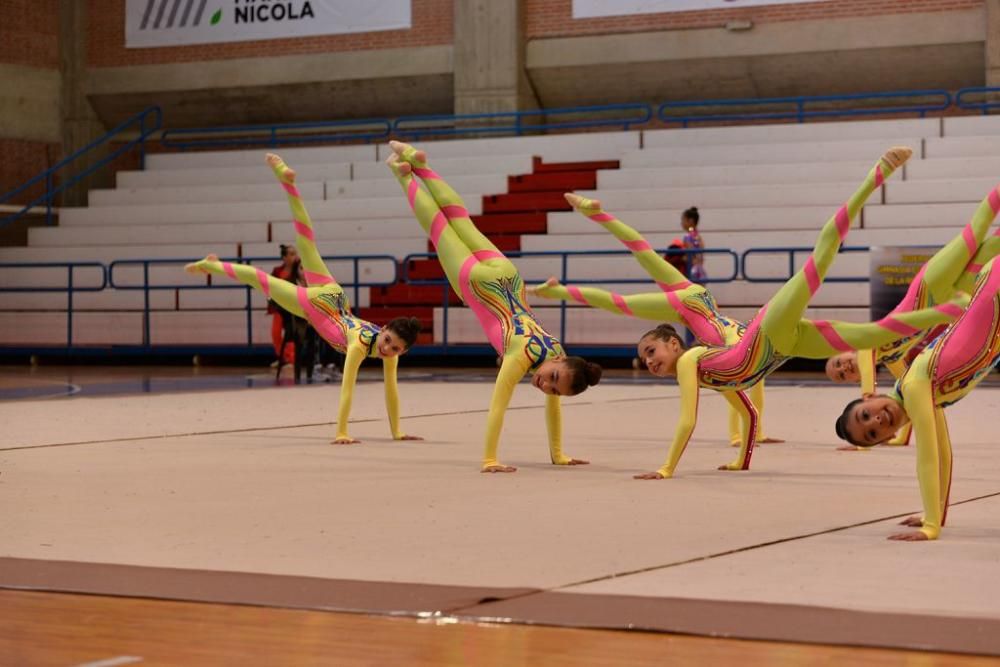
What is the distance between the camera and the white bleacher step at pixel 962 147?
1680 centimetres

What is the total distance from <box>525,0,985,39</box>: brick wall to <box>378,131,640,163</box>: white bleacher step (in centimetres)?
222

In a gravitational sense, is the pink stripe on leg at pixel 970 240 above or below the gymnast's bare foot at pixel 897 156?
below

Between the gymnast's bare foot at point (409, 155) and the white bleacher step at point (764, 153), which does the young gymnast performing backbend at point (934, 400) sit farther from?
the white bleacher step at point (764, 153)

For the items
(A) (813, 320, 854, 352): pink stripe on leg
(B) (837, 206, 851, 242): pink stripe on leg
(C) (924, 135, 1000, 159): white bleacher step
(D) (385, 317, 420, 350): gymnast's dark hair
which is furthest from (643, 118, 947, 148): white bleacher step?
(B) (837, 206, 851, 242): pink stripe on leg

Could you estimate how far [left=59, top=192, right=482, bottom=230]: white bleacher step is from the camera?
18703mm

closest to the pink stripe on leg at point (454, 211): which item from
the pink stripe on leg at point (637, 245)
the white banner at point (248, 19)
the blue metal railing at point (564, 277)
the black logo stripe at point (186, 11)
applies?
the pink stripe on leg at point (637, 245)

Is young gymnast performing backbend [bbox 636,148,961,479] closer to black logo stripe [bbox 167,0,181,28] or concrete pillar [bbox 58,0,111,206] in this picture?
black logo stripe [bbox 167,0,181,28]

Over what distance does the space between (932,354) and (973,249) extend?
2.02 meters

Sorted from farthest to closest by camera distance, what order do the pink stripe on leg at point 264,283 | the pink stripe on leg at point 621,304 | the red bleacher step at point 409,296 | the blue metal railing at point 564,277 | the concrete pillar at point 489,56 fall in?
1. the concrete pillar at point 489,56
2. the red bleacher step at point 409,296
3. the blue metal railing at point 564,277
4. the pink stripe on leg at point 264,283
5. the pink stripe on leg at point 621,304

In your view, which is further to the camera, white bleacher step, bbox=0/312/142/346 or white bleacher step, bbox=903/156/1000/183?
white bleacher step, bbox=0/312/142/346

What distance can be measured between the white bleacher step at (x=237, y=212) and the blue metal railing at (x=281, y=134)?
1.64 meters

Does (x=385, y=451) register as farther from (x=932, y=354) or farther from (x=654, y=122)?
(x=654, y=122)

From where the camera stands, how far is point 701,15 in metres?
20.2

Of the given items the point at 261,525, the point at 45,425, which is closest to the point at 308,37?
the point at 45,425
